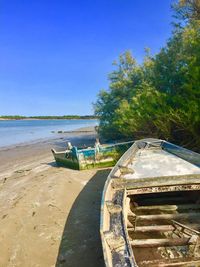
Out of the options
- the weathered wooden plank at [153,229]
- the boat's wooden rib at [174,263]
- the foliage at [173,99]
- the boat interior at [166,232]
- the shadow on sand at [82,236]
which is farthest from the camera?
the foliage at [173,99]

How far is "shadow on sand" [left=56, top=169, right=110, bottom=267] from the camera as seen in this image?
443 cm

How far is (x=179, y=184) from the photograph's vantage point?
188 inches

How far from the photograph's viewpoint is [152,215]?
462 centimetres

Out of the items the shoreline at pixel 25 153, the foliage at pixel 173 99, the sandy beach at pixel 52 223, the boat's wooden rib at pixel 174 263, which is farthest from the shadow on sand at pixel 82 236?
the shoreline at pixel 25 153

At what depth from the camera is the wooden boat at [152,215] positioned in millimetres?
3266

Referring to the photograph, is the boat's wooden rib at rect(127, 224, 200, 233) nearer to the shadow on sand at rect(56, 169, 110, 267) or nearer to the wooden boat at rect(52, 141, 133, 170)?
the shadow on sand at rect(56, 169, 110, 267)

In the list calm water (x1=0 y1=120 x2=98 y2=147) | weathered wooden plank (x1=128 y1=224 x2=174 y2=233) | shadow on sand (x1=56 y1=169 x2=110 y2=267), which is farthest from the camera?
calm water (x1=0 y1=120 x2=98 y2=147)

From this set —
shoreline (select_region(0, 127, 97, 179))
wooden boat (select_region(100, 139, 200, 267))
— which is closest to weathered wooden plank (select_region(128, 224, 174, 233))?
wooden boat (select_region(100, 139, 200, 267))

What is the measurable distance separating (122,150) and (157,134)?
201 cm

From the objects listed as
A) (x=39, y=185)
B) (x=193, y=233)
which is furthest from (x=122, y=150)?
(x=193, y=233)

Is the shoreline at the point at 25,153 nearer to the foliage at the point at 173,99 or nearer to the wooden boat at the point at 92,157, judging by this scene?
the wooden boat at the point at 92,157

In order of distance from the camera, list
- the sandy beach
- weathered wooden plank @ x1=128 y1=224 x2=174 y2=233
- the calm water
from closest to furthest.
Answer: weathered wooden plank @ x1=128 y1=224 x2=174 y2=233, the sandy beach, the calm water

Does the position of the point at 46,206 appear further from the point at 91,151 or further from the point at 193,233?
the point at 91,151

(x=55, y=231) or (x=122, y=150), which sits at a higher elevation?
(x=122, y=150)
